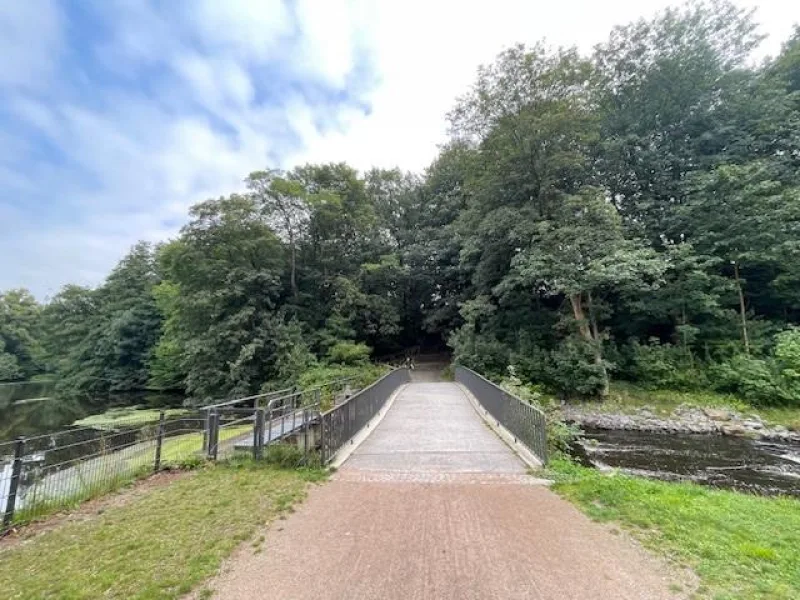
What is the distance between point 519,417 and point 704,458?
A: 6.84 m

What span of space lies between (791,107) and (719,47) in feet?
13.7

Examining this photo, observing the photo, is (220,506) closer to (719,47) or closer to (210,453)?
(210,453)

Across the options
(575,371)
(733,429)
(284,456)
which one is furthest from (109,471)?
(733,429)

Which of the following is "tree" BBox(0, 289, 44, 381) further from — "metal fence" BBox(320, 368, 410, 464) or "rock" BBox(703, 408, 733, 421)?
"rock" BBox(703, 408, 733, 421)

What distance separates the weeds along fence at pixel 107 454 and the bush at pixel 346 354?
532 inches

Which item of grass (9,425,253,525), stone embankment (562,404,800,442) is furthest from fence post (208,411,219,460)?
stone embankment (562,404,800,442)

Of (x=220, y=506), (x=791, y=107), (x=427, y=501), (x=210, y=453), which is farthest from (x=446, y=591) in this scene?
(x=791, y=107)

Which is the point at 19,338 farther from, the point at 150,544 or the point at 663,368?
the point at 663,368

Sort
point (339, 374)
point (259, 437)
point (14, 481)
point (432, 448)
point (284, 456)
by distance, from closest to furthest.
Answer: point (14, 481)
point (284, 456)
point (259, 437)
point (432, 448)
point (339, 374)

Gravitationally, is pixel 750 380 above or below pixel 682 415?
above

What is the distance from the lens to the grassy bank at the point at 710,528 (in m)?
2.78

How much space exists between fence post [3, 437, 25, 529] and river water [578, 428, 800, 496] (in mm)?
10021

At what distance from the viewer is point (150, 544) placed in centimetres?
336

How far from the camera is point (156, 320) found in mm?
34219
